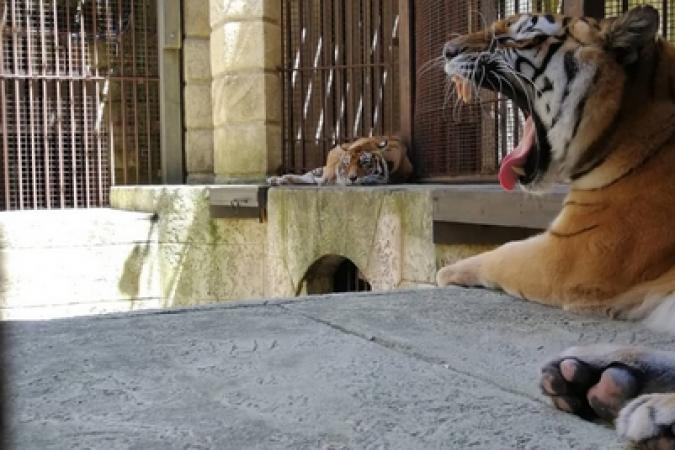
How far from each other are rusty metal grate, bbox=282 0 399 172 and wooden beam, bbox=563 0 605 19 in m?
3.70

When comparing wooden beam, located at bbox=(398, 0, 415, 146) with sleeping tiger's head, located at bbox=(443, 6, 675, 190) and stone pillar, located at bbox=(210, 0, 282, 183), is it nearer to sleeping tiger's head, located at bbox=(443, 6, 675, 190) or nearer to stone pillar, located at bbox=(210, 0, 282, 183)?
stone pillar, located at bbox=(210, 0, 282, 183)

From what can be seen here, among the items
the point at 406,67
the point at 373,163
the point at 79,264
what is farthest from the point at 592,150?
the point at 79,264

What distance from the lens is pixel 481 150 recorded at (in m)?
5.93

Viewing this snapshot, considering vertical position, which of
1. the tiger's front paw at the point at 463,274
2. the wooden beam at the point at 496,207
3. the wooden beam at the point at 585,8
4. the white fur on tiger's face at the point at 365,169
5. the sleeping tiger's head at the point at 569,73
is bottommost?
the tiger's front paw at the point at 463,274

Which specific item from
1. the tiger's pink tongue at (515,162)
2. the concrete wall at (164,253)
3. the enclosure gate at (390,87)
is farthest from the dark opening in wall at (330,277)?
the tiger's pink tongue at (515,162)

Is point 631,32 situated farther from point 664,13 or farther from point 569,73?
point 664,13

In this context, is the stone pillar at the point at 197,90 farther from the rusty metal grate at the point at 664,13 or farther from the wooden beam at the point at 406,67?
the rusty metal grate at the point at 664,13

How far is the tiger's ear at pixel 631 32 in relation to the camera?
8.40 ft

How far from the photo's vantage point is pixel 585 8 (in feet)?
12.6

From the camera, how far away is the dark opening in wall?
6289 mm

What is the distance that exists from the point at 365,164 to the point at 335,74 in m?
1.68

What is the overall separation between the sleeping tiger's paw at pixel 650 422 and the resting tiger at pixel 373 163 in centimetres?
551

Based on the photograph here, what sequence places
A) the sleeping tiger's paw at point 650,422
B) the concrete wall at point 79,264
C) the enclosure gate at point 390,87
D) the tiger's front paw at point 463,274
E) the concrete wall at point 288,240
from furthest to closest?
the concrete wall at point 79,264 < the enclosure gate at point 390,87 < the concrete wall at point 288,240 < the tiger's front paw at point 463,274 < the sleeping tiger's paw at point 650,422

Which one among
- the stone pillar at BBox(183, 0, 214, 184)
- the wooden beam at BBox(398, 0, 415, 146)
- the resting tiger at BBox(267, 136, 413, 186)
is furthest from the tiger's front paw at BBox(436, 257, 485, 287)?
the stone pillar at BBox(183, 0, 214, 184)
